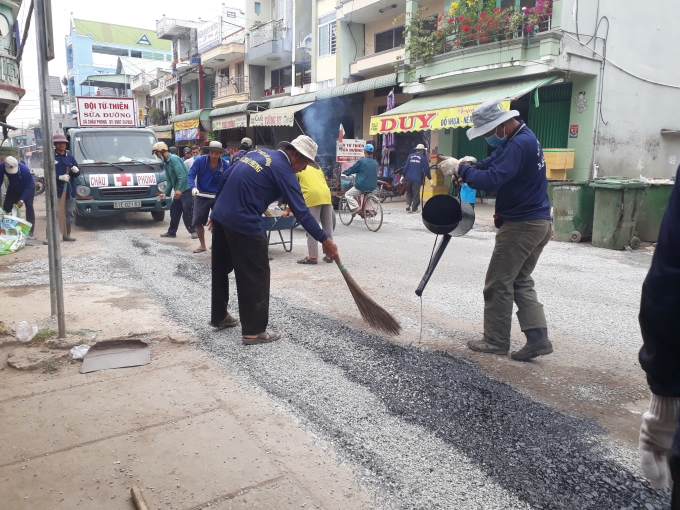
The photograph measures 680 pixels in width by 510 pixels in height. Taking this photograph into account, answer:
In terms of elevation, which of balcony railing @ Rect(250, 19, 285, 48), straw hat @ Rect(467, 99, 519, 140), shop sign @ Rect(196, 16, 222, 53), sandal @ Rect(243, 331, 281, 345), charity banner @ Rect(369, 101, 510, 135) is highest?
shop sign @ Rect(196, 16, 222, 53)

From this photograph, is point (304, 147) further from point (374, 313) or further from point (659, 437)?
point (659, 437)

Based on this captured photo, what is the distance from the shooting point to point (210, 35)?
3262cm

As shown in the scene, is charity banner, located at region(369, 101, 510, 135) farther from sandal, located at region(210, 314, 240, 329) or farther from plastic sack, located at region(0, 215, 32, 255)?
sandal, located at region(210, 314, 240, 329)

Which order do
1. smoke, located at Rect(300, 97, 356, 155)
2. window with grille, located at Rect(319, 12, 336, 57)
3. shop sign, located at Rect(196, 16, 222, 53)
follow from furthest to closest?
shop sign, located at Rect(196, 16, 222, 53), window with grille, located at Rect(319, 12, 336, 57), smoke, located at Rect(300, 97, 356, 155)

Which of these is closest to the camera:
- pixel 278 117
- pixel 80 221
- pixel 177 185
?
pixel 177 185

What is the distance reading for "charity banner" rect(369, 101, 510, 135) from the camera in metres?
14.1

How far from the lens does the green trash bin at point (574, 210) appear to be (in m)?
9.91

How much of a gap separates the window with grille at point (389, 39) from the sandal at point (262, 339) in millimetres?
17278

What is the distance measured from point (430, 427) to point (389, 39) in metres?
19.9

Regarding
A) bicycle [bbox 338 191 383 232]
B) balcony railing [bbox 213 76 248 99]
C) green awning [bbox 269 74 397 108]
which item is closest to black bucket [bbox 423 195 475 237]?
bicycle [bbox 338 191 383 232]

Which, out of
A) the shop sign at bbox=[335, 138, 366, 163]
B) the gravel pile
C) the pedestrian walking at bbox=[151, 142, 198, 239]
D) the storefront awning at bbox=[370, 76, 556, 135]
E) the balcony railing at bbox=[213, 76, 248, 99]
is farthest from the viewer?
the balcony railing at bbox=[213, 76, 248, 99]

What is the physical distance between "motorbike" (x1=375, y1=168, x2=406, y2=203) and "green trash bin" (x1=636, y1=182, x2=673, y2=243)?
29.9ft

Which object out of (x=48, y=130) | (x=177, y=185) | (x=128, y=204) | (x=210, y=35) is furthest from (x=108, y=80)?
(x=48, y=130)

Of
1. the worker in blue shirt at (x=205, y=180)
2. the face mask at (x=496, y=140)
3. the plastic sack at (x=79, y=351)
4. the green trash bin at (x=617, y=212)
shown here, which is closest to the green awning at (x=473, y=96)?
the green trash bin at (x=617, y=212)
